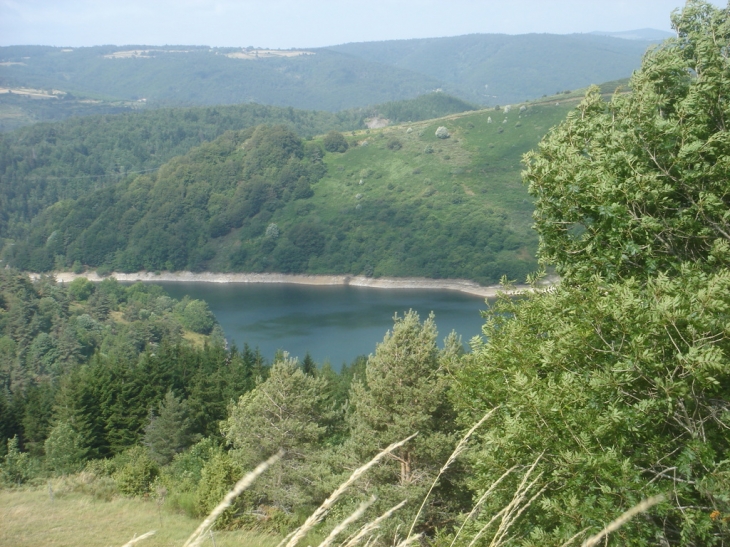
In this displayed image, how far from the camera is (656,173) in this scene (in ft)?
18.8

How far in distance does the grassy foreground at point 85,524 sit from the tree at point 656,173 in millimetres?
5025

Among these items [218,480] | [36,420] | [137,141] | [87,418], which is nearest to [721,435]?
[218,480]

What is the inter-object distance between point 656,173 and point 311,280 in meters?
83.9

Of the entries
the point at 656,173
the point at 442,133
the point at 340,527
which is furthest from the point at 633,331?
the point at 442,133

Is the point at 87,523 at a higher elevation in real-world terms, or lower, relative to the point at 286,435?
higher

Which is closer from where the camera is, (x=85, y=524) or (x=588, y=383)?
(x=588, y=383)

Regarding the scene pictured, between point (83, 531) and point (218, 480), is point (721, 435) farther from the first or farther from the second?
point (218, 480)

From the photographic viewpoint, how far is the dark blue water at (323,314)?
5444 centimetres

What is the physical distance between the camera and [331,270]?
89.4 meters

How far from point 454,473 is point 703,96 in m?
7.54

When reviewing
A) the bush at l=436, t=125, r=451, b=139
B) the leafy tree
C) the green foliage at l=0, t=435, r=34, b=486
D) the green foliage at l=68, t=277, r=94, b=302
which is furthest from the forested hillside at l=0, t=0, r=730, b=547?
the bush at l=436, t=125, r=451, b=139

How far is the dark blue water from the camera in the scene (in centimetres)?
5444

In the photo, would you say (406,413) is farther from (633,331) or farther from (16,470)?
(16,470)

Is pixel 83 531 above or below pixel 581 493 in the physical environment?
below
